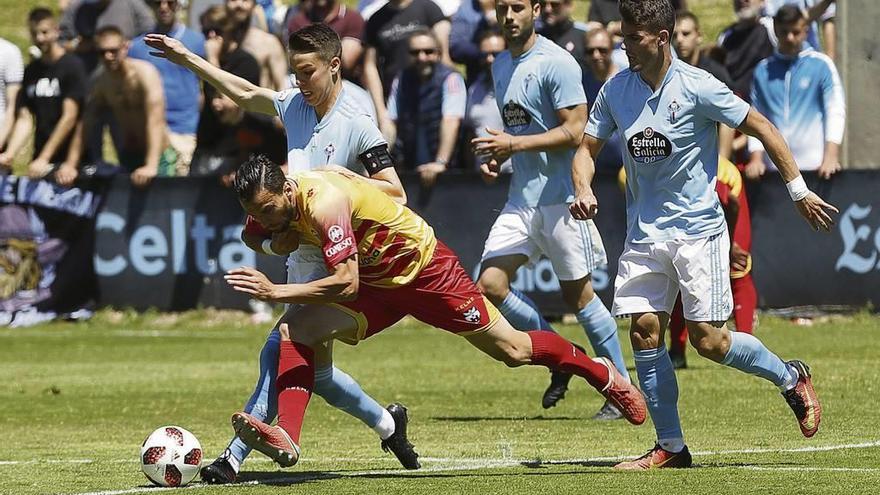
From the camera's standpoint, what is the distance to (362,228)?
320 inches

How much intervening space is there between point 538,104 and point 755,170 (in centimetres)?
578

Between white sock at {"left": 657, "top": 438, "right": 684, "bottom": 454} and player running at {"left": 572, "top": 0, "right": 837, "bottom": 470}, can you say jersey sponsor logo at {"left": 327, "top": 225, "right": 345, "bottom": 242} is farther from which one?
white sock at {"left": 657, "top": 438, "right": 684, "bottom": 454}

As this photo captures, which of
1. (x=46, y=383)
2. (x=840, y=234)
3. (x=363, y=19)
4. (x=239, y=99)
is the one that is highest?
(x=239, y=99)

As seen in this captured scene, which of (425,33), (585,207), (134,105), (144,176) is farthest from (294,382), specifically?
(134,105)

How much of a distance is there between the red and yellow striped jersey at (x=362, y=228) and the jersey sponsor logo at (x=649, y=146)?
1.11m

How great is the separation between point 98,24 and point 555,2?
6.05m

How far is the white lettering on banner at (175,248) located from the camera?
687 inches

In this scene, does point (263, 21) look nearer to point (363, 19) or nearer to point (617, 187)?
point (363, 19)

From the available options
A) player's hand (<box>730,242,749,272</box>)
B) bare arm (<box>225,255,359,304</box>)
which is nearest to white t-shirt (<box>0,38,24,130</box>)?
player's hand (<box>730,242,749,272</box>)

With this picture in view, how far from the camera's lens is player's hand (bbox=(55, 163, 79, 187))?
58.1 ft

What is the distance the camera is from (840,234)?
16.2 meters

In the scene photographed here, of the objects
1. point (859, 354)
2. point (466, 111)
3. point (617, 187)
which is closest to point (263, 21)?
point (466, 111)

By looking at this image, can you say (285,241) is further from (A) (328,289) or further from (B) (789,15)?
(B) (789,15)

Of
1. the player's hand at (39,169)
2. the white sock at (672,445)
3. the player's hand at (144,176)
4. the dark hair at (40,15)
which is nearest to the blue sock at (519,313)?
the white sock at (672,445)
